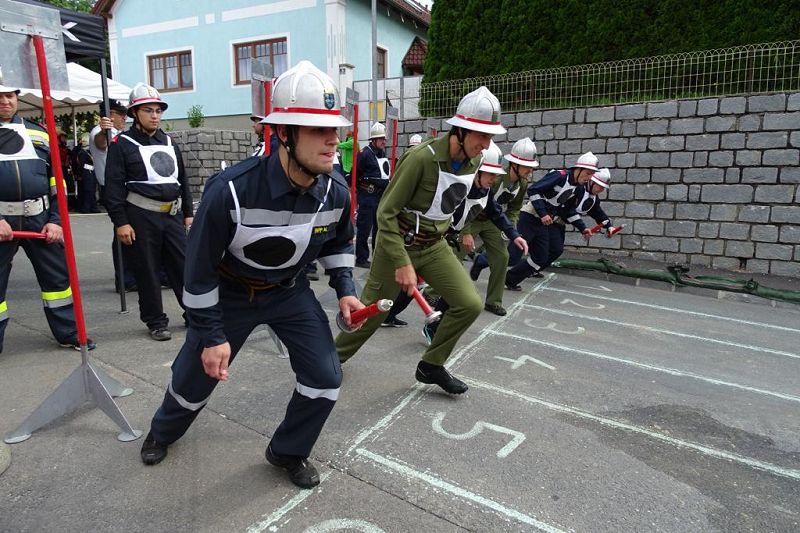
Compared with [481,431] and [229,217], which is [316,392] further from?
[481,431]

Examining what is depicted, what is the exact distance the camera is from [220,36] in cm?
1991

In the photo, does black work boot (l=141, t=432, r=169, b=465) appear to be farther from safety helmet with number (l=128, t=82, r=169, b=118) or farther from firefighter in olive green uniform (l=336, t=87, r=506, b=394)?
safety helmet with number (l=128, t=82, r=169, b=118)

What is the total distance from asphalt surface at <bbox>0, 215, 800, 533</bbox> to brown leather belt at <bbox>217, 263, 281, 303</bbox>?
991mm

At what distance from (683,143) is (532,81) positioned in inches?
124

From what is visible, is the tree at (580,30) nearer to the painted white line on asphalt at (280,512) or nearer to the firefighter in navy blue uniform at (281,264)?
the firefighter in navy blue uniform at (281,264)

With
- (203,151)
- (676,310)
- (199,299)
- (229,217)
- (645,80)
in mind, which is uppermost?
(645,80)

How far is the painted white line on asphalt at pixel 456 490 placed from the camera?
2.62 meters

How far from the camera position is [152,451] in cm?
297

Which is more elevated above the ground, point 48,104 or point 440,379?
point 48,104

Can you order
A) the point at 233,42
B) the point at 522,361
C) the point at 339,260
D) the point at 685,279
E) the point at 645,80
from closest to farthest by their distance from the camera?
the point at 339,260, the point at 522,361, the point at 685,279, the point at 645,80, the point at 233,42

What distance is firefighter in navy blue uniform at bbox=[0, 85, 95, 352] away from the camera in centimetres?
418

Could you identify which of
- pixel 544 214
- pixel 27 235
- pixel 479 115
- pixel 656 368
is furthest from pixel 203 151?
pixel 656 368

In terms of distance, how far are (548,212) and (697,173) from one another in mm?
3544

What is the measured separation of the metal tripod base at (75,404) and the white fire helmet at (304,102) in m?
2.06
